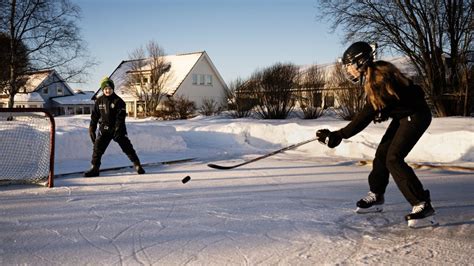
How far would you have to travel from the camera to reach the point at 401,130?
3.34 meters

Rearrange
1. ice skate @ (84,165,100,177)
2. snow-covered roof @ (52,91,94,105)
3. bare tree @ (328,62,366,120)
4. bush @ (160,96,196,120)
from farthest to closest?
snow-covered roof @ (52,91,94,105) < bush @ (160,96,196,120) < bare tree @ (328,62,366,120) < ice skate @ (84,165,100,177)

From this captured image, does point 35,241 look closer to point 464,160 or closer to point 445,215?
point 445,215

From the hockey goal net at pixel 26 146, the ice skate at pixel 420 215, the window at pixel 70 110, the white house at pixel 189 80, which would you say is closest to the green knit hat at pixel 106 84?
the hockey goal net at pixel 26 146

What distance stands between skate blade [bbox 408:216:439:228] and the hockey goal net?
4.21 m

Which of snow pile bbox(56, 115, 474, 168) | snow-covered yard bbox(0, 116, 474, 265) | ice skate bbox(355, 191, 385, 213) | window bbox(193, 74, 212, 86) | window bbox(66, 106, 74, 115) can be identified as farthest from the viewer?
window bbox(66, 106, 74, 115)

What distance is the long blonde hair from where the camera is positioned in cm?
319

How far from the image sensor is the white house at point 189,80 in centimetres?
Answer: 3291

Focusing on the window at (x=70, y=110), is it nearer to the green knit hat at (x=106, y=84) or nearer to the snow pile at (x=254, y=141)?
the snow pile at (x=254, y=141)

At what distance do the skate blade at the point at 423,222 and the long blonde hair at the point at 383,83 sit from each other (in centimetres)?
94

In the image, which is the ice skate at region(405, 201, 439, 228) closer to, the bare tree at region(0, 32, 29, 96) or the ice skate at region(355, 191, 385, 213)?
the ice skate at region(355, 191, 385, 213)

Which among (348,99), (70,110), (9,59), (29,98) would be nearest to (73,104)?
(70,110)

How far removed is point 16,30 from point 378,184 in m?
17.3

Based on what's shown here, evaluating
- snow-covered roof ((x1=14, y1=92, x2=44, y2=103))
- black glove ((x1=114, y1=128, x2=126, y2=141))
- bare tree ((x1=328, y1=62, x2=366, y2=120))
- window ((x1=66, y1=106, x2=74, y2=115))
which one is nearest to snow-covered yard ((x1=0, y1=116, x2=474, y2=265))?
black glove ((x1=114, y1=128, x2=126, y2=141))

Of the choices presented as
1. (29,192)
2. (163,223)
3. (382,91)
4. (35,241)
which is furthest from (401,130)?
(29,192)
